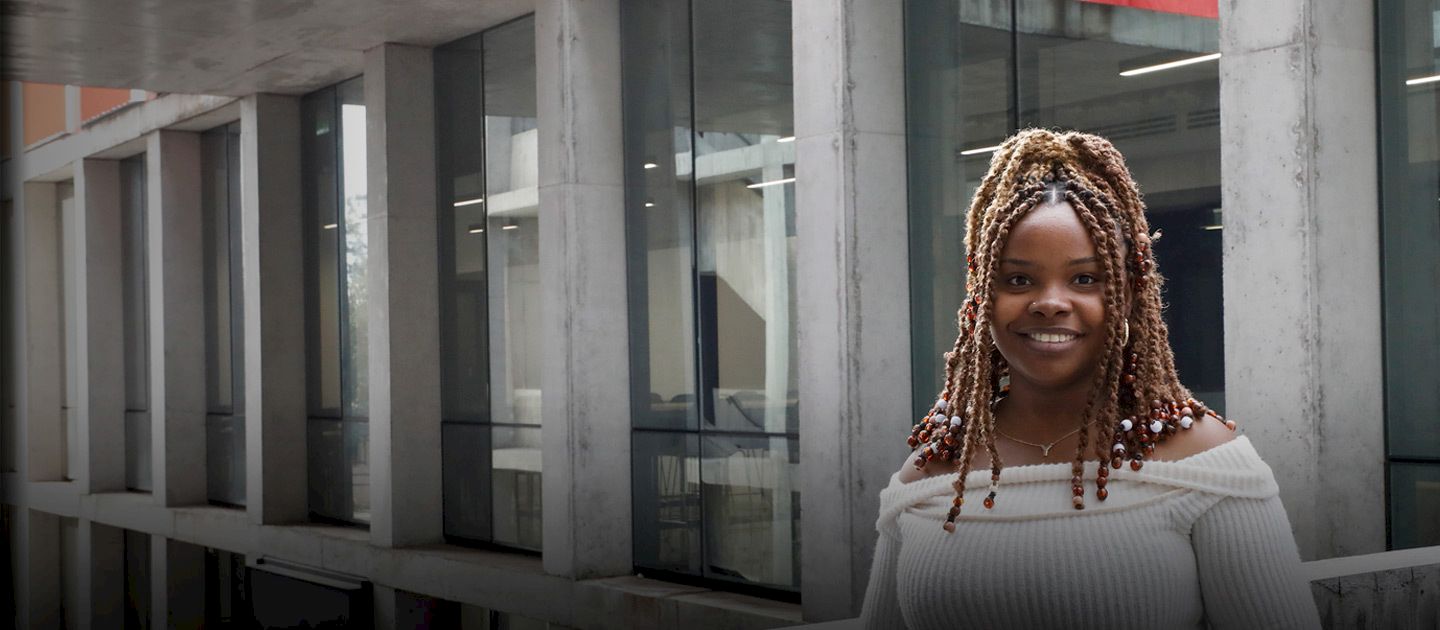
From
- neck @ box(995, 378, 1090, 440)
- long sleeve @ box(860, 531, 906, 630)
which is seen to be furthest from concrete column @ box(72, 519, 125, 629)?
neck @ box(995, 378, 1090, 440)

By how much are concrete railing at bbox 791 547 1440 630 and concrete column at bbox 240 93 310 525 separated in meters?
16.7

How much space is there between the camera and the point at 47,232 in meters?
30.1

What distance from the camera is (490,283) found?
17.5 meters

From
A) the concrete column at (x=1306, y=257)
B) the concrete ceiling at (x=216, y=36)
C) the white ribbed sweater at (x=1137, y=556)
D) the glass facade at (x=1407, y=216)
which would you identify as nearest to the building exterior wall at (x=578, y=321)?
the concrete column at (x=1306, y=257)

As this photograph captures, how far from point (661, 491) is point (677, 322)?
161 cm

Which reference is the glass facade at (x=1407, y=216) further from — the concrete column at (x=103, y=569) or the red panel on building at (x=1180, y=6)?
the concrete column at (x=103, y=569)

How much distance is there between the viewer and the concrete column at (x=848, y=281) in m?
11.4

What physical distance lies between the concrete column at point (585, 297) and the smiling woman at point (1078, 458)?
12368 mm

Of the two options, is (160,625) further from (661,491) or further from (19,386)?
(661,491)

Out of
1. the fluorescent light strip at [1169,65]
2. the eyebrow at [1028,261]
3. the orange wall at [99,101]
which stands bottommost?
the eyebrow at [1028,261]

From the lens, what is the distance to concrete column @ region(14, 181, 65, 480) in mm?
29422

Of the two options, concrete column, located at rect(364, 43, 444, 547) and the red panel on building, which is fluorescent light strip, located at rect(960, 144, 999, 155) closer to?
the red panel on building

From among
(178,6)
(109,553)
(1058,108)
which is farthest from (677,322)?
(109,553)

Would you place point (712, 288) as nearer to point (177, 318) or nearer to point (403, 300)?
point (403, 300)
